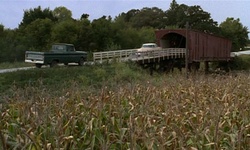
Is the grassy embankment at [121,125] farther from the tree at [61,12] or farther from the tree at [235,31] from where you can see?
the tree at [235,31]

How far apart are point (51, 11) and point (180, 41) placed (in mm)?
26327

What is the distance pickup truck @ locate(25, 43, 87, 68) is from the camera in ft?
78.4

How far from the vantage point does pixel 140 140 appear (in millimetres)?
4500

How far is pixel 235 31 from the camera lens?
8150 centimetres

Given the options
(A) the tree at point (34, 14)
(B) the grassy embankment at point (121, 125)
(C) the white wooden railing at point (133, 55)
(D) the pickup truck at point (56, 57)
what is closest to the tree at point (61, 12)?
(A) the tree at point (34, 14)

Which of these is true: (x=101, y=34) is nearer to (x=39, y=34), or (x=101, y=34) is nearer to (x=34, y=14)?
(x=39, y=34)

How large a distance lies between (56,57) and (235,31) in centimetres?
6402

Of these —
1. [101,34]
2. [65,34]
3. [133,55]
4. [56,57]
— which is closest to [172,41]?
[101,34]

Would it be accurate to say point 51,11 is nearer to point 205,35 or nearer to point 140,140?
point 205,35

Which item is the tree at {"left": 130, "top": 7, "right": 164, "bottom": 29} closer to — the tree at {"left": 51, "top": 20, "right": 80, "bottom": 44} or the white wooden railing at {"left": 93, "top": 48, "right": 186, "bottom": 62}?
the tree at {"left": 51, "top": 20, "right": 80, "bottom": 44}

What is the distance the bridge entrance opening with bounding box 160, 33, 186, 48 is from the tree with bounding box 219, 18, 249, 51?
3895cm

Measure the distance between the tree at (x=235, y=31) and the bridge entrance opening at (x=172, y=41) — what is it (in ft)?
128

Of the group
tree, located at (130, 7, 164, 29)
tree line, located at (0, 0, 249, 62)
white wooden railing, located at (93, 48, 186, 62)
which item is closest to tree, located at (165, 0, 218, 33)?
tree, located at (130, 7, 164, 29)

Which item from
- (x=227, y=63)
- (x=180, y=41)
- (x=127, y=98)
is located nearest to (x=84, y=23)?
(x=180, y=41)
